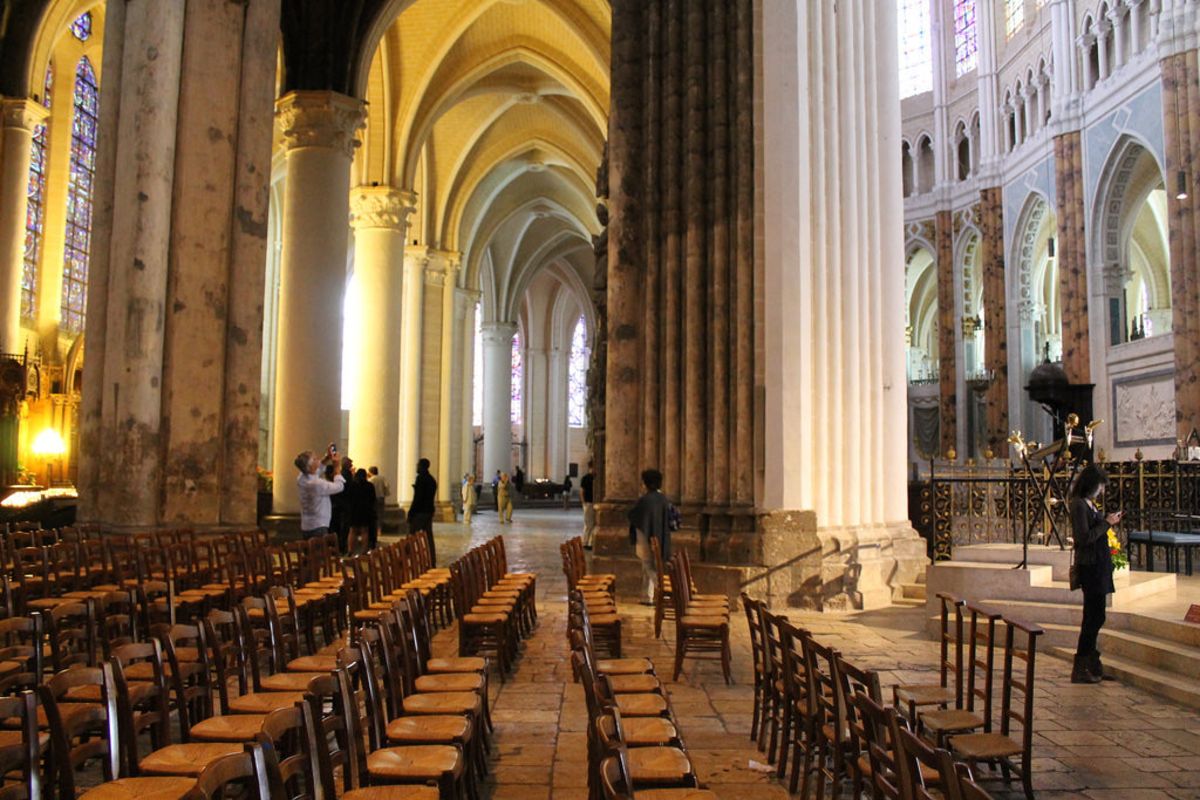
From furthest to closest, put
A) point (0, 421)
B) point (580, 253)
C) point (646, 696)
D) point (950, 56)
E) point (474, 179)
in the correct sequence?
point (580, 253) → point (950, 56) → point (474, 179) → point (0, 421) → point (646, 696)

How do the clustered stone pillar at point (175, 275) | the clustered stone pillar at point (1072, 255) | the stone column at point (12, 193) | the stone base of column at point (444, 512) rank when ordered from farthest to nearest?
the stone base of column at point (444, 512) → the clustered stone pillar at point (1072, 255) → the stone column at point (12, 193) → the clustered stone pillar at point (175, 275)

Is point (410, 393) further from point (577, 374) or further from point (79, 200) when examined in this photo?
point (577, 374)

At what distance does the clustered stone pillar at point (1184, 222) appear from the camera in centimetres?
1972

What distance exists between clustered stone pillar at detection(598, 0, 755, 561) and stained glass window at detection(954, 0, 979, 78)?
23807mm

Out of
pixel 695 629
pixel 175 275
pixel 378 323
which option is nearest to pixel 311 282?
pixel 378 323

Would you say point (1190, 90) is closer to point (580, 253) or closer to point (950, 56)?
point (950, 56)

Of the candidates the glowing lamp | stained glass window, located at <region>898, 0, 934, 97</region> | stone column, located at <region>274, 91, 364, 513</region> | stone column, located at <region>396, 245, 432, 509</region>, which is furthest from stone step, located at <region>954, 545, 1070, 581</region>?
stained glass window, located at <region>898, 0, 934, 97</region>

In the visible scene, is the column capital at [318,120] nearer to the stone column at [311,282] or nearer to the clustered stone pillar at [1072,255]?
the stone column at [311,282]

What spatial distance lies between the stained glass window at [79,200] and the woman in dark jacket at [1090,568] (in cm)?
2191

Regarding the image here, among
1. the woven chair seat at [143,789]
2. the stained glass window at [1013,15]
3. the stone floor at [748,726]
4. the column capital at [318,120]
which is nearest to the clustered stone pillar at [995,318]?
the stained glass window at [1013,15]

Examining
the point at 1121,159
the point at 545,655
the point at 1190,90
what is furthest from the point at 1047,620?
the point at 1121,159

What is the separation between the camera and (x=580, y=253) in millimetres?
42812

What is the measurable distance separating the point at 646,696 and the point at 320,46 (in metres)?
13.7

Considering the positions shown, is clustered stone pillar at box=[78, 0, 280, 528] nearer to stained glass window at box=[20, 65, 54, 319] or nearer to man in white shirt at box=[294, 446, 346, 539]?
man in white shirt at box=[294, 446, 346, 539]
